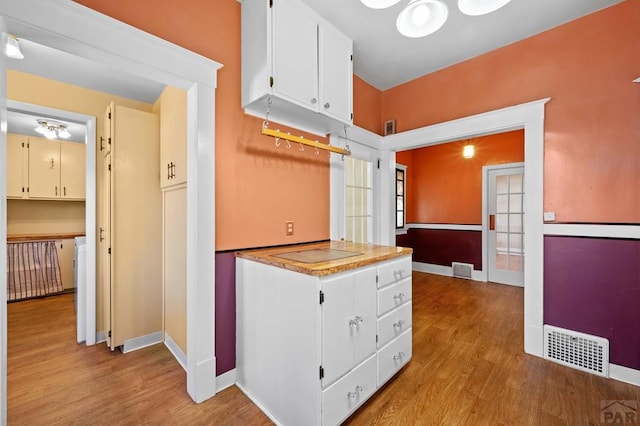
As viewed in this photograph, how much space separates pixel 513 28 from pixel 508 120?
778mm

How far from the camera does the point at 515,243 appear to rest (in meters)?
4.40

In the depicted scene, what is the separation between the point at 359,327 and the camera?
5.27 feet

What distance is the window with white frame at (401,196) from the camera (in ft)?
17.0

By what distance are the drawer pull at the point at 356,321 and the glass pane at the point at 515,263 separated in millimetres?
4066

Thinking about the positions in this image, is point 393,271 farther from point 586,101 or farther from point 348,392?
point 586,101

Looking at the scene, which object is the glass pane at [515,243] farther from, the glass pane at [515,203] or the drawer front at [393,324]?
the drawer front at [393,324]

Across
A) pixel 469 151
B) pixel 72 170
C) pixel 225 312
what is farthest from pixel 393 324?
pixel 72 170

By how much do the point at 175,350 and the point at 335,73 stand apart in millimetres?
2784

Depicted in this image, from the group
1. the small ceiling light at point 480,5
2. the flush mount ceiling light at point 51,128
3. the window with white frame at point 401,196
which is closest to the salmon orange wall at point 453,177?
the window with white frame at point 401,196

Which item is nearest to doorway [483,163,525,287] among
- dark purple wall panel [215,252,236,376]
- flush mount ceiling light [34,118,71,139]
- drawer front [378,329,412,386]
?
drawer front [378,329,412,386]

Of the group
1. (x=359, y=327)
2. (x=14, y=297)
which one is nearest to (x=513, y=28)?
(x=359, y=327)

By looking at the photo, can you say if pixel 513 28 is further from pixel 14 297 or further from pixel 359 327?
pixel 14 297

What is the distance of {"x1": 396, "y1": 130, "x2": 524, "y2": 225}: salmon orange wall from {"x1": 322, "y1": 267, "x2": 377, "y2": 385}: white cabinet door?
4015mm

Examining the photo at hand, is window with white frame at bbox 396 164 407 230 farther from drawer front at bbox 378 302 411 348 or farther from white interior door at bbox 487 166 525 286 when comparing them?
drawer front at bbox 378 302 411 348
